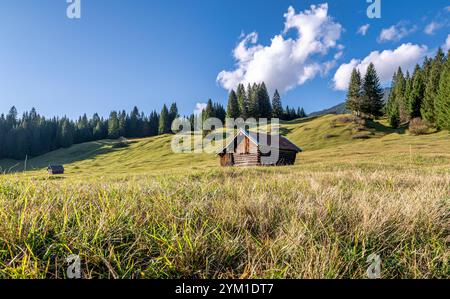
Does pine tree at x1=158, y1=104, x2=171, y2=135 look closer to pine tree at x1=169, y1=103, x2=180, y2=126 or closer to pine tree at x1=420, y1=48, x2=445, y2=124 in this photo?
pine tree at x1=169, y1=103, x2=180, y2=126

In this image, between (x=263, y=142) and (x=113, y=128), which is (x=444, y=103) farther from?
(x=113, y=128)

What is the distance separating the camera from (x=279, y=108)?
3952 inches

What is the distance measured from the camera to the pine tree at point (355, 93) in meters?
75.2

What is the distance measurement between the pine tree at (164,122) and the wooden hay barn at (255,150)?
7618 centimetres

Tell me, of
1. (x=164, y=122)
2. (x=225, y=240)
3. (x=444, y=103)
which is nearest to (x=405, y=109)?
(x=444, y=103)

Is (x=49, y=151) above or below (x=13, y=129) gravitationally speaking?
below

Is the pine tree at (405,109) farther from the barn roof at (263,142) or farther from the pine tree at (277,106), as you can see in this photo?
the barn roof at (263,142)

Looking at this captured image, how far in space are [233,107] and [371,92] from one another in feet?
153

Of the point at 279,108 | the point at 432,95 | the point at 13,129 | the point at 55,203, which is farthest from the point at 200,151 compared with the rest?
the point at 13,129

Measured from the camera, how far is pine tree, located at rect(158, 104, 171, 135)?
107 meters

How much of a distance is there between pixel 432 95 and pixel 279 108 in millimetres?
50171
